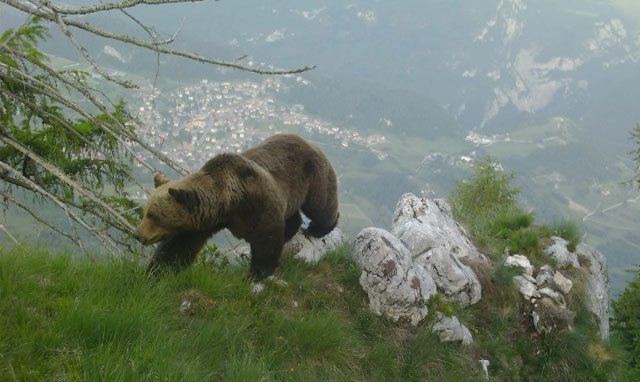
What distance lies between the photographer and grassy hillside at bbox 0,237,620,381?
10.6 feet

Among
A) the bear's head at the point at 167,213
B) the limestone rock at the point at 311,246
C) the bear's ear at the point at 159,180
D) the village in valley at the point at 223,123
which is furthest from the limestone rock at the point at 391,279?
the village in valley at the point at 223,123

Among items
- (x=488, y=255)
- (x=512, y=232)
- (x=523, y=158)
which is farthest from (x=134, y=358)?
(x=523, y=158)

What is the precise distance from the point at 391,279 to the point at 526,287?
8.77ft

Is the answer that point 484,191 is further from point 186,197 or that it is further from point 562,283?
point 186,197

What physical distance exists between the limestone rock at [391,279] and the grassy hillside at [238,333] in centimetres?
15

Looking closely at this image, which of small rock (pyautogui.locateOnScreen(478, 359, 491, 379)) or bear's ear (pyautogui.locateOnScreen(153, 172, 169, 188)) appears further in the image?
small rock (pyautogui.locateOnScreen(478, 359, 491, 379))

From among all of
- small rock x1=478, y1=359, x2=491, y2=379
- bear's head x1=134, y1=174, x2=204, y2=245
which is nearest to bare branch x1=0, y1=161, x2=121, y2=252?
bear's head x1=134, y1=174, x2=204, y2=245

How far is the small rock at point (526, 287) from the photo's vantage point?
7.36 metres

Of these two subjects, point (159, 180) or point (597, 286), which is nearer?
point (159, 180)

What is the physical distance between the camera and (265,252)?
5527mm

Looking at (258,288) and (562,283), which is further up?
(258,288)

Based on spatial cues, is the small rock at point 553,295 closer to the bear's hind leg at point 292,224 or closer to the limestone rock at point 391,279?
the limestone rock at point 391,279

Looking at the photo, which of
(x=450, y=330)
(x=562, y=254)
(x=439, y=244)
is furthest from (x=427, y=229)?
(x=562, y=254)

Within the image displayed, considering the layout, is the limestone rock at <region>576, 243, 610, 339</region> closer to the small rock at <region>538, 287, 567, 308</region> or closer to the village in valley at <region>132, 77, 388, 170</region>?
the small rock at <region>538, 287, 567, 308</region>
